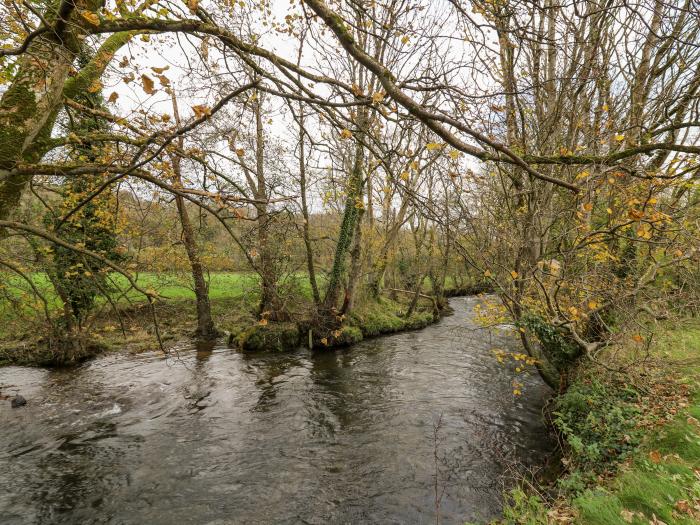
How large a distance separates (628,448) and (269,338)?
38.9 ft

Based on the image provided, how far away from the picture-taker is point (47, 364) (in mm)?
12727

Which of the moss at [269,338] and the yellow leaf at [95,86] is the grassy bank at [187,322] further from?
the yellow leaf at [95,86]

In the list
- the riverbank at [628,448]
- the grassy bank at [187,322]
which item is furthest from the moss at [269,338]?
the riverbank at [628,448]

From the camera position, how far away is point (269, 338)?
15.1m

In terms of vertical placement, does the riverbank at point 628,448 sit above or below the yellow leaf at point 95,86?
below

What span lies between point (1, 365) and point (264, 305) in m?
9.05

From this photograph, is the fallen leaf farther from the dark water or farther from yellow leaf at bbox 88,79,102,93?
yellow leaf at bbox 88,79,102,93

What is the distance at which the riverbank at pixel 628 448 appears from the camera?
4.46m

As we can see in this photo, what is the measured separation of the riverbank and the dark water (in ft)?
3.33

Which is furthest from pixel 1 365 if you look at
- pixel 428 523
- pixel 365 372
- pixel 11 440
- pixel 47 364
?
pixel 428 523

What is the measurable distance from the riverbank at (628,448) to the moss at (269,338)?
32.7 ft

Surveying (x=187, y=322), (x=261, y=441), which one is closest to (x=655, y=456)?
(x=261, y=441)

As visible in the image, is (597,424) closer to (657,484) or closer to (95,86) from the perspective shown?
(657,484)

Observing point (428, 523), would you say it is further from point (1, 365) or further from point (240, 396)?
point (1, 365)
